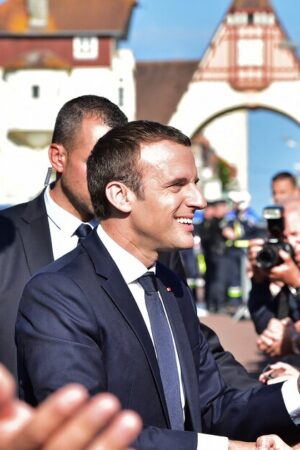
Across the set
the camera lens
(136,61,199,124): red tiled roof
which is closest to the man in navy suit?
the camera lens

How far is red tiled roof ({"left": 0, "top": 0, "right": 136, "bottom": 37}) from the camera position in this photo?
6128 cm

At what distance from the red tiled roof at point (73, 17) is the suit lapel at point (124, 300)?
5820 centimetres

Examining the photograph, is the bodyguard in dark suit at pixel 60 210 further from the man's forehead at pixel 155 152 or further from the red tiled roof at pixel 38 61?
the red tiled roof at pixel 38 61

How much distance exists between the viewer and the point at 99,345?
268 centimetres

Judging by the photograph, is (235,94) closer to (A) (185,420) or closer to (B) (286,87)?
(B) (286,87)

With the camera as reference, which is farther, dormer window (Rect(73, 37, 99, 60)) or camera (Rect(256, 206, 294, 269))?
dormer window (Rect(73, 37, 99, 60))

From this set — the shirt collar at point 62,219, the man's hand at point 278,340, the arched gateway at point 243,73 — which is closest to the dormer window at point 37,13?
the arched gateway at point 243,73

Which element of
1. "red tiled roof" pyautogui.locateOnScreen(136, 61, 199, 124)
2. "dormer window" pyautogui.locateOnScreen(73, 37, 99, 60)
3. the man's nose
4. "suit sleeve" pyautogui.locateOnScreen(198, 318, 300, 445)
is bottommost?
"red tiled roof" pyautogui.locateOnScreen(136, 61, 199, 124)

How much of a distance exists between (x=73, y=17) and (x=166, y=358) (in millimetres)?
62427

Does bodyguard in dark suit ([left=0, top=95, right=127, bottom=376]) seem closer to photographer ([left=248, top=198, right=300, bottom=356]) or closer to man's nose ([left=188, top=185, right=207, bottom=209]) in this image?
man's nose ([left=188, top=185, right=207, bottom=209])

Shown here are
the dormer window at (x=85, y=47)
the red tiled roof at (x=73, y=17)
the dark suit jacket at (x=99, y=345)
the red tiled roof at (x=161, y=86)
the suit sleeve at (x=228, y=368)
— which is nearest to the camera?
the dark suit jacket at (x=99, y=345)

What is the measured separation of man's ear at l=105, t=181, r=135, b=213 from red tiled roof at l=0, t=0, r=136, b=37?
5804cm

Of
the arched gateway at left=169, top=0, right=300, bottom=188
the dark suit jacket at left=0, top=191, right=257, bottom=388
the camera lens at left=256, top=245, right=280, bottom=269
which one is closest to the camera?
the dark suit jacket at left=0, top=191, right=257, bottom=388

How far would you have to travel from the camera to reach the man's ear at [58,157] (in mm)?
4309
